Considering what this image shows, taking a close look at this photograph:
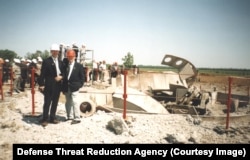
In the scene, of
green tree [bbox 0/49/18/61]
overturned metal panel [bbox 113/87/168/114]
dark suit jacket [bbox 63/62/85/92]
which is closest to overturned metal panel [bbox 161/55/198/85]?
overturned metal panel [bbox 113/87/168/114]

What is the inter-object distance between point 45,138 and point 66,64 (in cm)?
198

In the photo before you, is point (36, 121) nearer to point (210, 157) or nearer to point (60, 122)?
point (60, 122)

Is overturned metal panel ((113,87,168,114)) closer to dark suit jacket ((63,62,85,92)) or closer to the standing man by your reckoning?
dark suit jacket ((63,62,85,92))

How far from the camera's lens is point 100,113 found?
812cm

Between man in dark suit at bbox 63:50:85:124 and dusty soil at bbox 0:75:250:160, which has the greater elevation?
man in dark suit at bbox 63:50:85:124

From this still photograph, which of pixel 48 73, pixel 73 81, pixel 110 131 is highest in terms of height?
pixel 48 73

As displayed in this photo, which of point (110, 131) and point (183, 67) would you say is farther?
point (183, 67)

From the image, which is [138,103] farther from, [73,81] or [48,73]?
[48,73]

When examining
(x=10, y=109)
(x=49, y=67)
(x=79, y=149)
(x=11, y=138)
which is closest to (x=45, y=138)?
(x=11, y=138)

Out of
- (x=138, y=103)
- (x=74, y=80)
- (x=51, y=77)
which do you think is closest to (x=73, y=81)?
(x=74, y=80)

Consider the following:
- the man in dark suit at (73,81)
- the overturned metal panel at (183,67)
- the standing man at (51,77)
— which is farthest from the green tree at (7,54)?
the man in dark suit at (73,81)

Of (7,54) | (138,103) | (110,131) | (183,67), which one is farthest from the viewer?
(7,54)

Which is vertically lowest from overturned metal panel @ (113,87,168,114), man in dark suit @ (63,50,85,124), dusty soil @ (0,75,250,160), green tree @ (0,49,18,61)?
dusty soil @ (0,75,250,160)

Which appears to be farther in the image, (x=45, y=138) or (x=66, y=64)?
(x=66, y=64)
